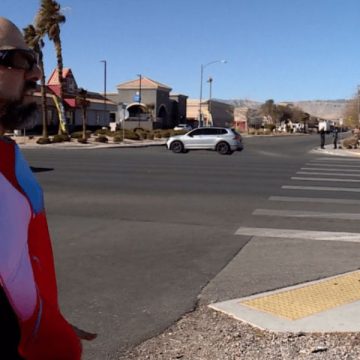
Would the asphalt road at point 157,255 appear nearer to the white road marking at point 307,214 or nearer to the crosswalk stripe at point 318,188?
the white road marking at point 307,214

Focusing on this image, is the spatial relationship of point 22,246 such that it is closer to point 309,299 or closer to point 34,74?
point 34,74

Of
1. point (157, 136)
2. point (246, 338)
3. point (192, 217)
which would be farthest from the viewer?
point (157, 136)

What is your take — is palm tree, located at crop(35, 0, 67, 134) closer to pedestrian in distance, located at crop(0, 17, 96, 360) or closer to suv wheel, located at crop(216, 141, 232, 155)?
suv wheel, located at crop(216, 141, 232, 155)

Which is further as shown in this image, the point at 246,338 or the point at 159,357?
the point at 246,338

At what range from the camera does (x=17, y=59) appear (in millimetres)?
1624

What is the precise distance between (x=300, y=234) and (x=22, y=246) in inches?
289

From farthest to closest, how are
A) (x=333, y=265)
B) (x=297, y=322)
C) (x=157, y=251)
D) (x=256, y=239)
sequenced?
1. (x=256, y=239)
2. (x=157, y=251)
3. (x=333, y=265)
4. (x=297, y=322)

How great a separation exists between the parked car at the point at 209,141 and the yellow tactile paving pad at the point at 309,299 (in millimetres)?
26624

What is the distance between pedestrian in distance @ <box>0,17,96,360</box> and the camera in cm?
156

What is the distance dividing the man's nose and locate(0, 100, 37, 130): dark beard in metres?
0.08

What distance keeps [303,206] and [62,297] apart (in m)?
7.22

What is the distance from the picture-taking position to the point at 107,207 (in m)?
10.9

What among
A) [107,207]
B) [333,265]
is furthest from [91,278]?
[107,207]

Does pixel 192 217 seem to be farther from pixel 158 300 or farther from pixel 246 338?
pixel 246 338
